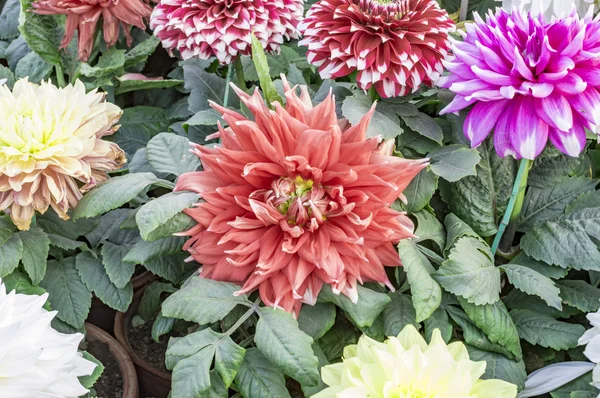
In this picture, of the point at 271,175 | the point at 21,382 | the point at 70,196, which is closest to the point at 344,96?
the point at 271,175

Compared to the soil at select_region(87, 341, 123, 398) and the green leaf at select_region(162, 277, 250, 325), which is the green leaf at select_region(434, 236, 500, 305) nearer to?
the green leaf at select_region(162, 277, 250, 325)

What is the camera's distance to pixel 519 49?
2.50 feet

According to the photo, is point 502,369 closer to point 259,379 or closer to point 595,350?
point 595,350

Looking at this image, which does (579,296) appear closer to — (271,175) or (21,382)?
(271,175)

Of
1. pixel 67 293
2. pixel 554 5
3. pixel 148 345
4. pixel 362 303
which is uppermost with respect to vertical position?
pixel 554 5

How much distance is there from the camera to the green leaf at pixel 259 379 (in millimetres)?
764

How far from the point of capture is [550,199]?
0.94 metres

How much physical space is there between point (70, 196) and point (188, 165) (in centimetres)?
15

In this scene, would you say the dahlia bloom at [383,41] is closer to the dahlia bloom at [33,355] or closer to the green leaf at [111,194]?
the green leaf at [111,194]

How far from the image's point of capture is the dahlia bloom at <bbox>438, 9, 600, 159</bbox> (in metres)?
0.72

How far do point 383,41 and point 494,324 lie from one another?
35cm

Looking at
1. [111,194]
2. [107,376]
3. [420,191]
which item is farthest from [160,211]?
[107,376]

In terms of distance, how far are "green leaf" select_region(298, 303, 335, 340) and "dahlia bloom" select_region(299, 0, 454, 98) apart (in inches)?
10.6

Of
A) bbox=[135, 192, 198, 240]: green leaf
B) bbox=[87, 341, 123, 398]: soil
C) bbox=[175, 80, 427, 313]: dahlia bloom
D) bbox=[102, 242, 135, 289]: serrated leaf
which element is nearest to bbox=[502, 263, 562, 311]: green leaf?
bbox=[175, 80, 427, 313]: dahlia bloom
